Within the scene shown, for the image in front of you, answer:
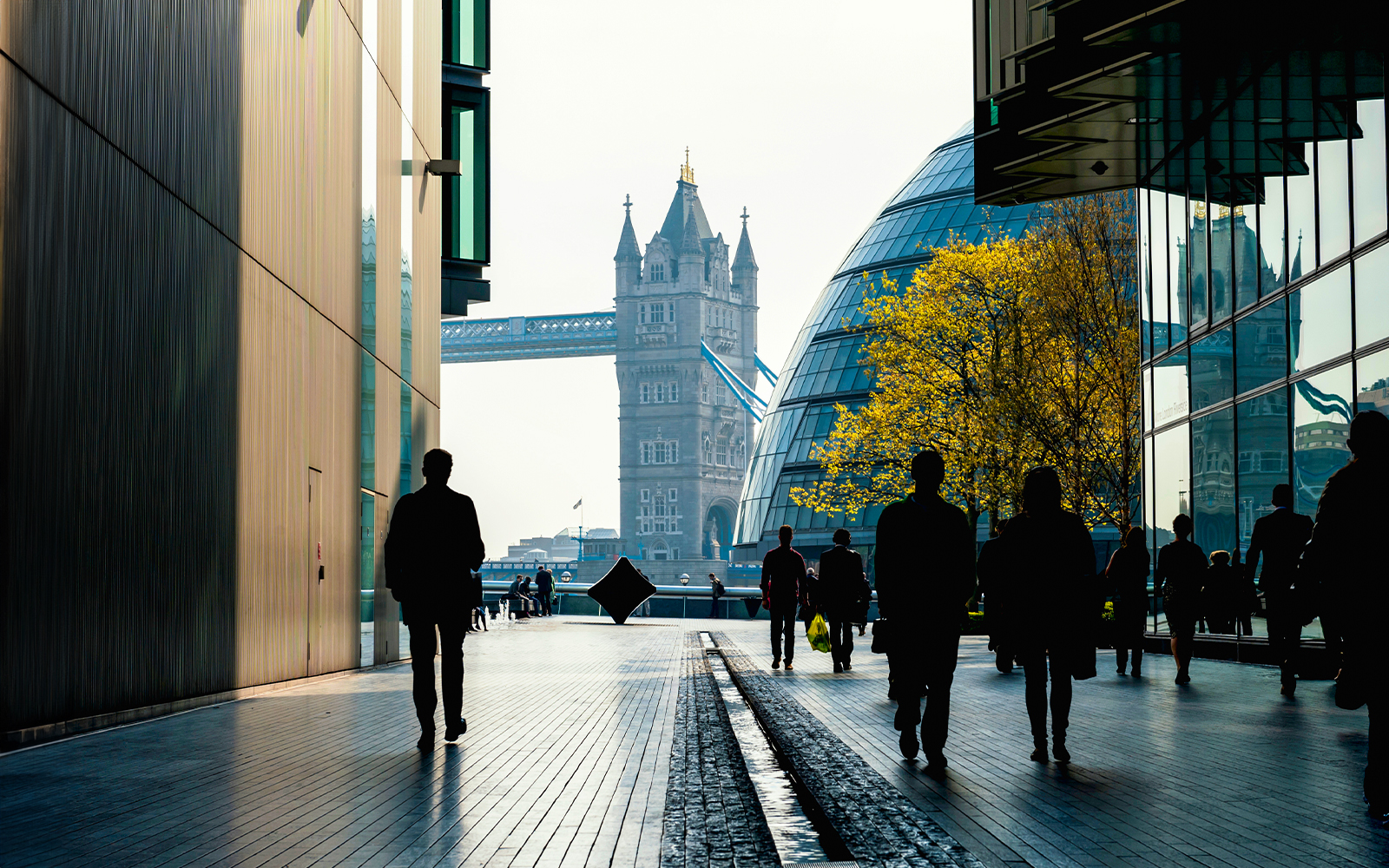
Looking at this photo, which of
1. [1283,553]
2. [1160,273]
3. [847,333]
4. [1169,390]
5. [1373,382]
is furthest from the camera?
[847,333]

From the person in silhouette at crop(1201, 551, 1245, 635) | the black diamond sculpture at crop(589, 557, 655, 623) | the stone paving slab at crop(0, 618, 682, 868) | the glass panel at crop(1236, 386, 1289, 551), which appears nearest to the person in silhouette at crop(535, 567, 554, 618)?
the black diamond sculpture at crop(589, 557, 655, 623)

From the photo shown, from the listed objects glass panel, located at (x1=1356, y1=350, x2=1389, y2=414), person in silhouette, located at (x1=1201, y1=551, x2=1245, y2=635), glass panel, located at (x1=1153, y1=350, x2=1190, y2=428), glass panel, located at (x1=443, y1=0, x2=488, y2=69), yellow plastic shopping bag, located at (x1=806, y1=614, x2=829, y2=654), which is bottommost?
yellow plastic shopping bag, located at (x1=806, y1=614, x2=829, y2=654)

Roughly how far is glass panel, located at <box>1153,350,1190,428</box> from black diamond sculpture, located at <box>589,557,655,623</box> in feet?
29.1

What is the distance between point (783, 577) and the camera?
16.6 meters

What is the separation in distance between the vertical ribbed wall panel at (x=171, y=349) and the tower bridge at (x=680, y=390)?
486 ft

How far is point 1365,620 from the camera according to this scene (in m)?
6.46

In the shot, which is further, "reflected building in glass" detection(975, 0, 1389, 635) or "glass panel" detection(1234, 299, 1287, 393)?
"glass panel" detection(1234, 299, 1287, 393)

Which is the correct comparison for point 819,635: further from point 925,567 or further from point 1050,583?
point 925,567

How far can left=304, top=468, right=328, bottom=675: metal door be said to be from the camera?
1600 centimetres

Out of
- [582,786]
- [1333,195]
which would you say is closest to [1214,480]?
[1333,195]

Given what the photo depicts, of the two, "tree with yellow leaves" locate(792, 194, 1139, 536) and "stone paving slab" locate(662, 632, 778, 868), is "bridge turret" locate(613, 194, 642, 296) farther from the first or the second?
"stone paving slab" locate(662, 632, 778, 868)

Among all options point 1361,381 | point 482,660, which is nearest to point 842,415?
point 482,660

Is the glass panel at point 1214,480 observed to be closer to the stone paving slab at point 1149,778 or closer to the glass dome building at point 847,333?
the stone paving slab at point 1149,778

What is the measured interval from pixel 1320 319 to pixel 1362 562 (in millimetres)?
10166
